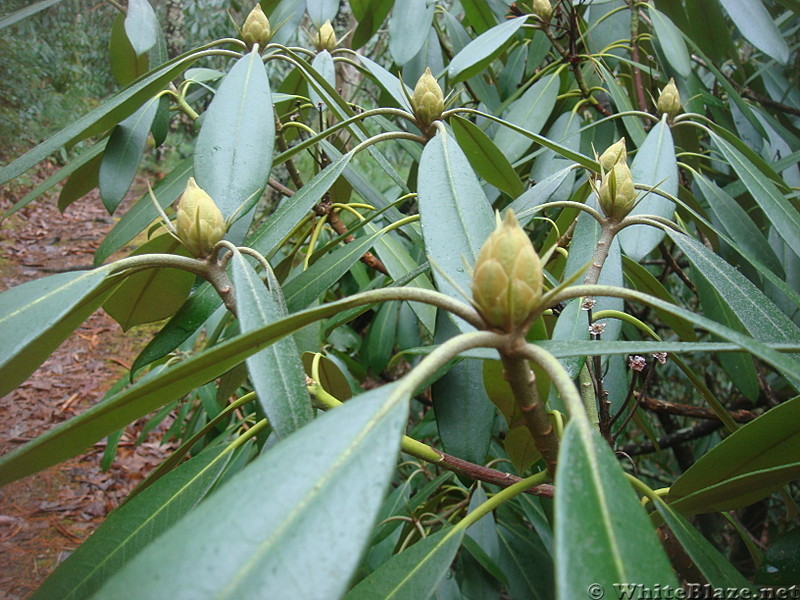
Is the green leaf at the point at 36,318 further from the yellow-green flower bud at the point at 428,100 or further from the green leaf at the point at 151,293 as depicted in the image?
the yellow-green flower bud at the point at 428,100

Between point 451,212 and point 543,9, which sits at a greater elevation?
point 543,9

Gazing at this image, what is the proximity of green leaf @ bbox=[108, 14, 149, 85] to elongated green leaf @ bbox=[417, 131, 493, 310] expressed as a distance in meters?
0.71

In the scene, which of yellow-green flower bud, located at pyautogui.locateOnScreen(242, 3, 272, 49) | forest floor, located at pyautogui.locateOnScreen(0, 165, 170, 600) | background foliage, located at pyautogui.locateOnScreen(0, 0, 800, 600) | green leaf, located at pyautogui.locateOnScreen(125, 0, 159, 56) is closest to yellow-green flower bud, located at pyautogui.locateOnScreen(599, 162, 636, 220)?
background foliage, located at pyautogui.locateOnScreen(0, 0, 800, 600)

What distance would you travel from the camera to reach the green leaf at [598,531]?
0.86 feet

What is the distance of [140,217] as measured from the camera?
867 mm

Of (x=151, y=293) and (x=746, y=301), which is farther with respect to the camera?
(x=151, y=293)

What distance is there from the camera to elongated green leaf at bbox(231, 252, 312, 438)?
14.8 inches

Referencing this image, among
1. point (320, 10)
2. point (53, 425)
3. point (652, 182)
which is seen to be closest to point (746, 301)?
point (652, 182)

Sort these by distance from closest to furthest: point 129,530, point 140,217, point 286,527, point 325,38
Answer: point 286,527 < point 129,530 < point 140,217 < point 325,38

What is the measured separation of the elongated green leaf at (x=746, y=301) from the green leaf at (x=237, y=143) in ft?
1.42

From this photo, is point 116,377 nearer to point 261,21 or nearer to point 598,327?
point 261,21

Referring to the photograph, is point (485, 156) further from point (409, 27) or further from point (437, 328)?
point (409, 27)

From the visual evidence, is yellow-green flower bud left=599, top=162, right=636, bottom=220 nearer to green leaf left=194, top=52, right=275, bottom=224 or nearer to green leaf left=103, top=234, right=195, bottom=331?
green leaf left=194, top=52, right=275, bottom=224

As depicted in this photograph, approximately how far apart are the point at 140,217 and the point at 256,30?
32 cm
